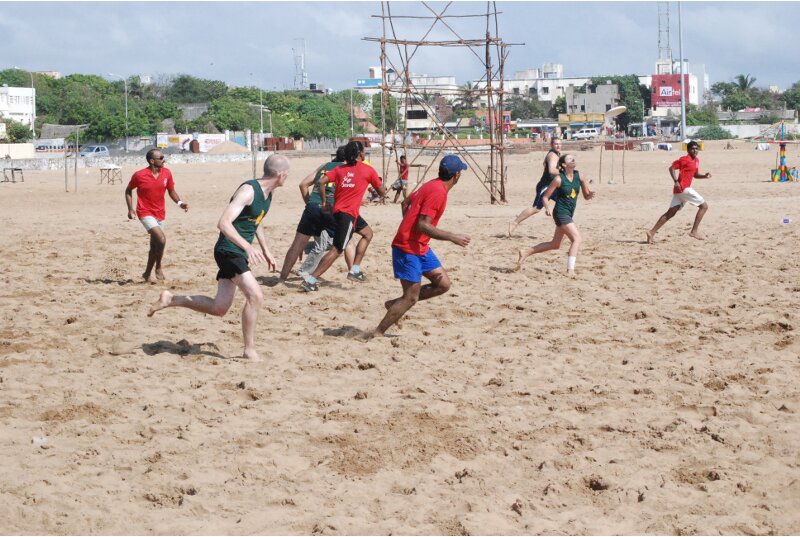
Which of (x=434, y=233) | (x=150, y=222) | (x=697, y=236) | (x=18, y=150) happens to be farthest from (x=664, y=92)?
(x=434, y=233)

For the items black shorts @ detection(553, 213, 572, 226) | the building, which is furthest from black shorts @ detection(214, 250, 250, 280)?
the building

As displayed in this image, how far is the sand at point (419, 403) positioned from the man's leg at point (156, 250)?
0.31 metres

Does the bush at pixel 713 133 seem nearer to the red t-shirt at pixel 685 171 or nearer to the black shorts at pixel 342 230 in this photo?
the red t-shirt at pixel 685 171

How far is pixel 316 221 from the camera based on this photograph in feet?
38.8

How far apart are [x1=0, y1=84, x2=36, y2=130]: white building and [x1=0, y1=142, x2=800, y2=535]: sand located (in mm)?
91612

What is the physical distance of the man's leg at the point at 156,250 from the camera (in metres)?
11.9

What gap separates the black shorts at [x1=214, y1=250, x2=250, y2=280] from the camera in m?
8.02

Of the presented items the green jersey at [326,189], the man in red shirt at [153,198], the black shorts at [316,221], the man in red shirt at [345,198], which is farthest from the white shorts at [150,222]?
the man in red shirt at [345,198]

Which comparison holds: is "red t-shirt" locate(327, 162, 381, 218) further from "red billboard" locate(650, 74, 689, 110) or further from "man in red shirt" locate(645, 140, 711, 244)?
"red billboard" locate(650, 74, 689, 110)

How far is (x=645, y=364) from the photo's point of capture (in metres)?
8.02

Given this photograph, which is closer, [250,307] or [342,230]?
[250,307]

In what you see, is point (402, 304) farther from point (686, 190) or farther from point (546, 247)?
point (686, 190)

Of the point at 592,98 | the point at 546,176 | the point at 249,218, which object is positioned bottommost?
the point at 249,218

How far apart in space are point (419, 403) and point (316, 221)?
5.10 metres
